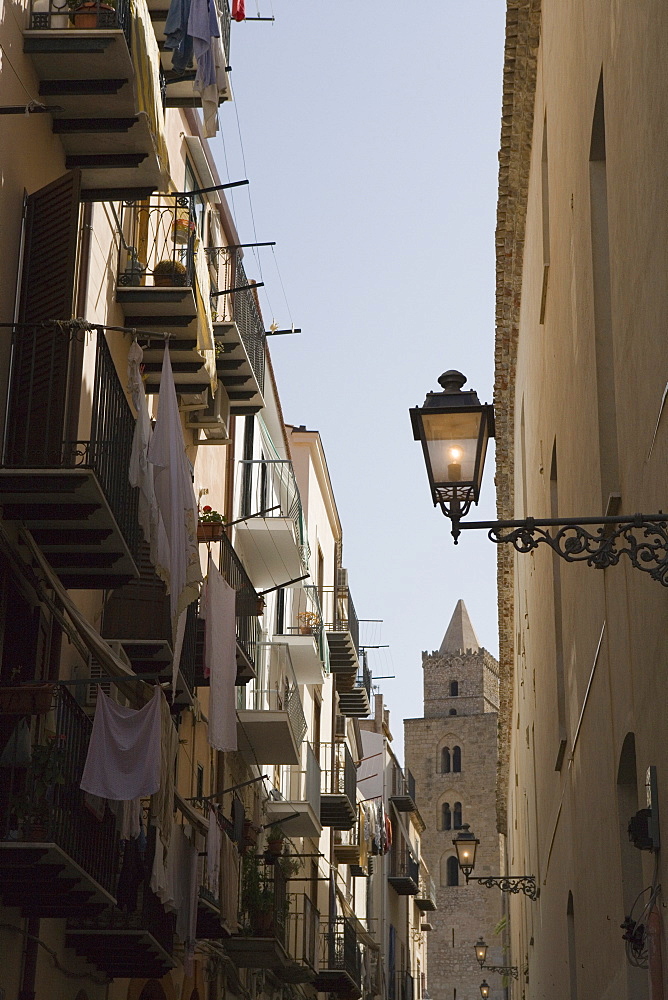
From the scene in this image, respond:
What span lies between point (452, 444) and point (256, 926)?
14.8 meters

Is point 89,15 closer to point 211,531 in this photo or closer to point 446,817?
point 211,531

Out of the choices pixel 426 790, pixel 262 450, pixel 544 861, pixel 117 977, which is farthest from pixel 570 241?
pixel 426 790

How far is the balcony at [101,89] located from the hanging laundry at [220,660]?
4.40 metres

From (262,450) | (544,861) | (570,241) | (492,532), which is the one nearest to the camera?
(492,532)

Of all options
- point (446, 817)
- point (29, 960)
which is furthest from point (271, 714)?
point (446, 817)

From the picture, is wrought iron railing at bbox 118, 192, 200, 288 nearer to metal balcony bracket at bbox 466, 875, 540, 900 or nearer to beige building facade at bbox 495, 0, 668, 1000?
beige building facade at bbox 495, 0, 668, 1000

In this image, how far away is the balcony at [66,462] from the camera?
9.73 m

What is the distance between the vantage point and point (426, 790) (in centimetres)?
9300

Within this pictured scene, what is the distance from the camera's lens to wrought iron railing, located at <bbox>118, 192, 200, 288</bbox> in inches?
564

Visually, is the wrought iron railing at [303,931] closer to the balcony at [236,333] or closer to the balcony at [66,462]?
the balcony at [236,333]

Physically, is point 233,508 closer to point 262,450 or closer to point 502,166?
point 262,450

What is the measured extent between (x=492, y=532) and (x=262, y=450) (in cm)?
1799

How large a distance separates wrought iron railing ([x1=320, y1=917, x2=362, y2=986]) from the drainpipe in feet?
59.7

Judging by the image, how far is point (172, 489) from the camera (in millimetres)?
10930
